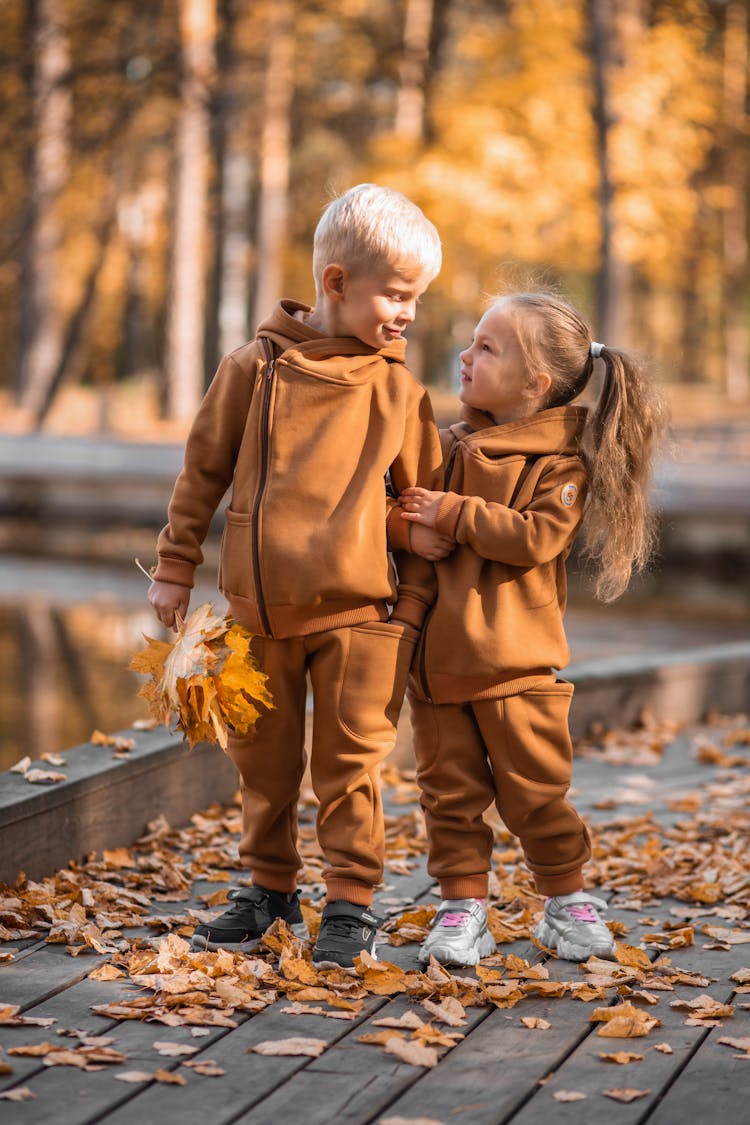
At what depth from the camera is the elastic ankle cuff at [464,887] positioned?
3275 millimetres

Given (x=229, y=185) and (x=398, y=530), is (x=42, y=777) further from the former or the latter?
(x=229, y=185)

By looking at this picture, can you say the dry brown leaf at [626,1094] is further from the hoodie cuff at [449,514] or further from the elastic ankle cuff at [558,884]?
the hoodie cuff at [449,514]

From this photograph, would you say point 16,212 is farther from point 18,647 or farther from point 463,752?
point 463,752

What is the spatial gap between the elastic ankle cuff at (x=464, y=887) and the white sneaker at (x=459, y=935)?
14 mm

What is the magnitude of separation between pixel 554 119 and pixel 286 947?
19688 mm

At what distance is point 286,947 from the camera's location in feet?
10.2

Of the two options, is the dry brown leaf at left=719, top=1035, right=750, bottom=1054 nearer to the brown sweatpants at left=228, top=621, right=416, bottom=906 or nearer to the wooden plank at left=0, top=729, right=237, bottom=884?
the brown sweatpants at left=228, top=621, right=416, bottom=906

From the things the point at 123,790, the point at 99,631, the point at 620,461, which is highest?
the point at 620,461

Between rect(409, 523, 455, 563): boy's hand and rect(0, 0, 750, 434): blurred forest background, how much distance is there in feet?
46.3

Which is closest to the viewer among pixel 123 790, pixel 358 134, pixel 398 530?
pixel 398 530

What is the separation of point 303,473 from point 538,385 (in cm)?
58

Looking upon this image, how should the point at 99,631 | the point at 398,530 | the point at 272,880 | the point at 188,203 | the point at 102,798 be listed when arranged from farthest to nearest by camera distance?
the point at 188,203 → the point at 99,631 → the point at 102,798 → the point at 272,880 → the point at 398,530

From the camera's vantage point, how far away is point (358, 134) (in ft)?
85.6

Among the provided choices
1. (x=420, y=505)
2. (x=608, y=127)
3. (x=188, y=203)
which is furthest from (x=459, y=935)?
(x=188, y=203)
